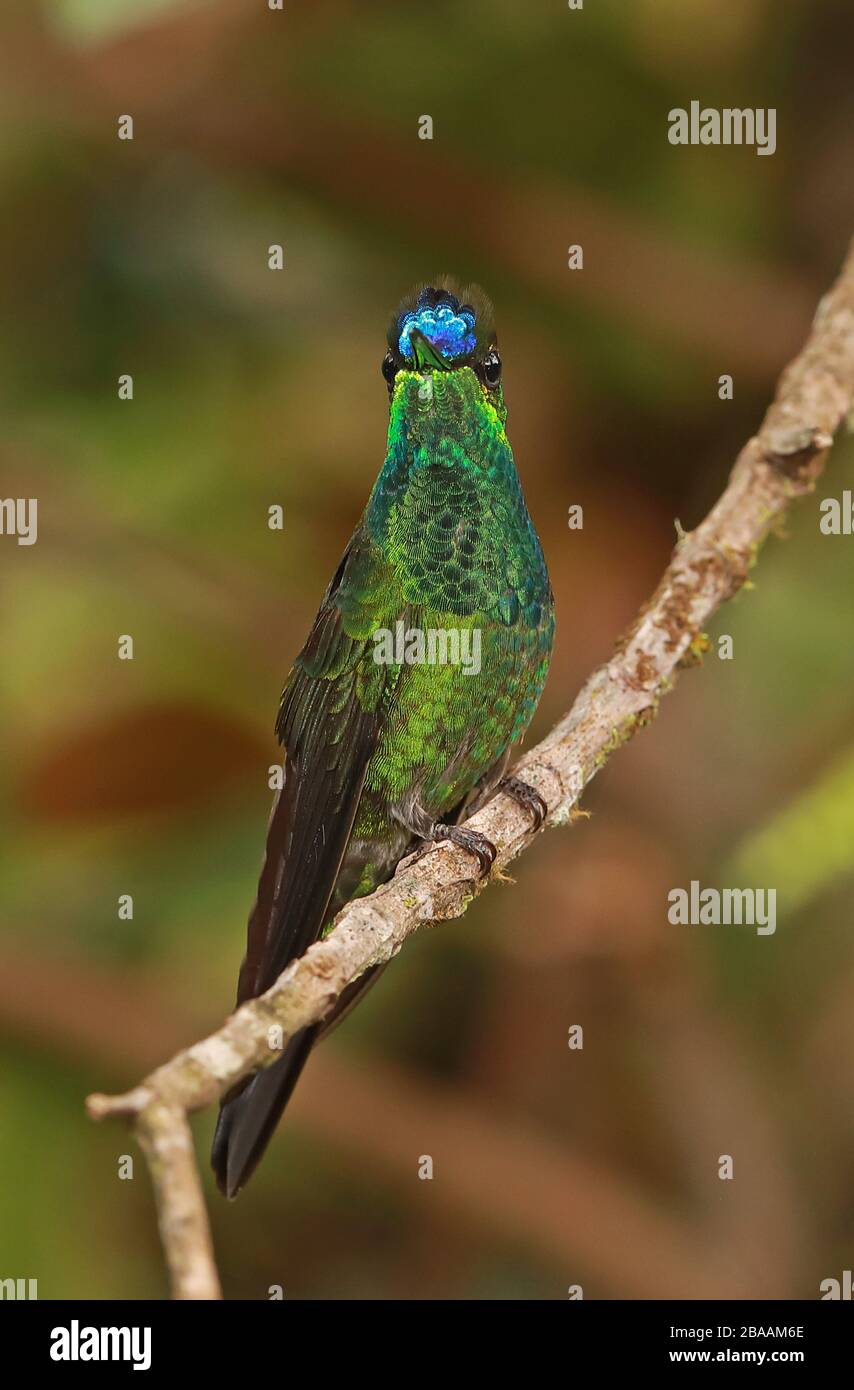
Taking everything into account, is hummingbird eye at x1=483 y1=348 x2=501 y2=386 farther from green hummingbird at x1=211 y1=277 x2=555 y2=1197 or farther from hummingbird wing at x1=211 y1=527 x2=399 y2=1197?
hummingbird wing at x1=211 y1=527 x2=399 y2=1197

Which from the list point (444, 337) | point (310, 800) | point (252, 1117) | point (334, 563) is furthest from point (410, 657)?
point (334, 563)

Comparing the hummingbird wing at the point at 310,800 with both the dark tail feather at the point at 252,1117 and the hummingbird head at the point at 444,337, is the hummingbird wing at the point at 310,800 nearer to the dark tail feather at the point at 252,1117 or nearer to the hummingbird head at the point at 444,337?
the dark tail feather at the point at 252,1117

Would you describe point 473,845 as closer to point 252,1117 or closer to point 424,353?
point 252,1117

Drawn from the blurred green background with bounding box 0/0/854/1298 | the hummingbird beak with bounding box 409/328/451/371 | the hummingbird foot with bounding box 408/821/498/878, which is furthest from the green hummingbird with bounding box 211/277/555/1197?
the blurred green background with bounding box 0/0/854/1298

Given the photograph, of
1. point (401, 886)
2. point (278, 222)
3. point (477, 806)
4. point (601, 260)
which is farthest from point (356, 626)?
point (278, 222)

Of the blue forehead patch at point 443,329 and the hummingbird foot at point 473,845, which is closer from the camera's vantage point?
the hummingbird foot at point 473,845

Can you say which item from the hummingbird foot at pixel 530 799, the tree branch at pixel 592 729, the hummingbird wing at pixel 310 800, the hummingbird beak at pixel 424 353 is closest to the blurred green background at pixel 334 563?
the tree branch at pixel 592 729
